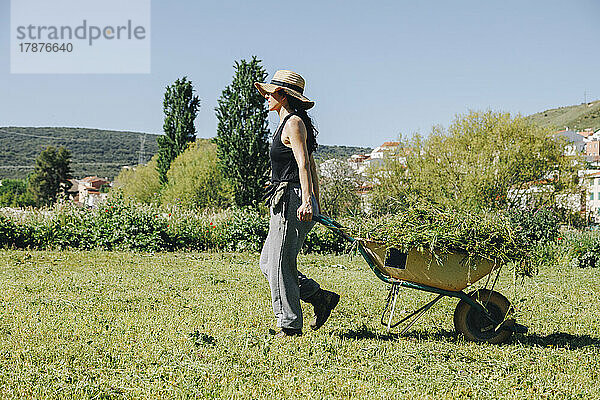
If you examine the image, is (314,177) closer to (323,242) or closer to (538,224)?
(323,242)

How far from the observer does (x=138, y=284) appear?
6648mm

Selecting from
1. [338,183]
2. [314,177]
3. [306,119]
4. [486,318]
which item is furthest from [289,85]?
[338,183]

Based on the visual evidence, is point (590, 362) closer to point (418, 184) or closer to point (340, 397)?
point (340, 397)

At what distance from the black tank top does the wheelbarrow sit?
1.13 ft

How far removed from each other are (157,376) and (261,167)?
23067 mm

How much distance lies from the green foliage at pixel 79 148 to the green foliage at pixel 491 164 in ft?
192

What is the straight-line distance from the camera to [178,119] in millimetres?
34719

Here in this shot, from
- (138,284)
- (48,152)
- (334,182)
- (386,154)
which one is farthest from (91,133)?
(138,284)

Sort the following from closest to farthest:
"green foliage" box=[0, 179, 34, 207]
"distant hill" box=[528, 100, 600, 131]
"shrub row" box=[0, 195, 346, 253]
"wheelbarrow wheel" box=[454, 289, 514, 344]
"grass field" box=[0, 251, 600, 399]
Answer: "grass field" box=[0, 251, 600, 399], "wheelbarrow wheel" box=[454, 289, 514, 344], "shrub row" box=[0, 195, 346, 253], "green foliage" box=[0, 179, 34, 207], "distant hill" box=[528, 100, 600, 131]

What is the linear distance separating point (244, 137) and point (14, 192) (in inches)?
2357

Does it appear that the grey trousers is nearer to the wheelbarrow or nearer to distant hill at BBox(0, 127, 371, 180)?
the wheelbarrow

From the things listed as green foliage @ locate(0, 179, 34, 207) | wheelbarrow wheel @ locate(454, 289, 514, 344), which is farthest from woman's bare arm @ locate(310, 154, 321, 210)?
green foliage @ locate(0, 179, 34, 207)

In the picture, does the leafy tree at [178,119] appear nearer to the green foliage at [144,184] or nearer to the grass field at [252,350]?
the green foliage at [144,184]

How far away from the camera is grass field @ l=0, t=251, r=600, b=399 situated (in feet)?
10.2
